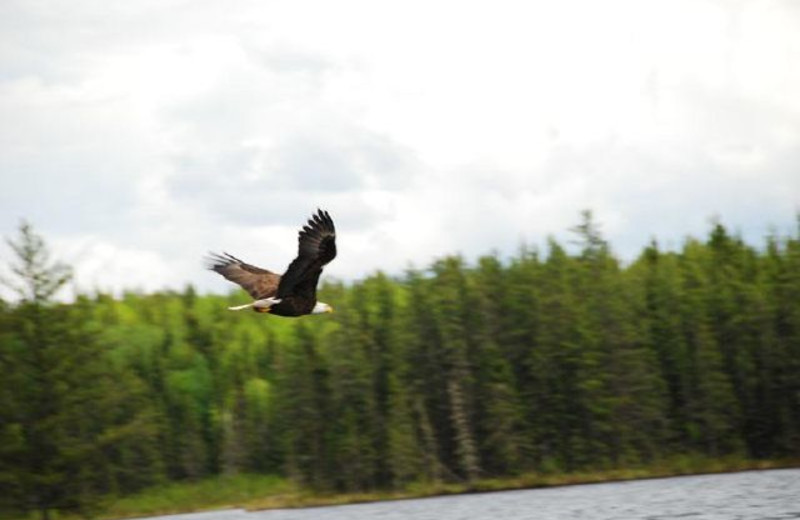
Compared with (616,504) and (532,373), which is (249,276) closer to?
(616,504)

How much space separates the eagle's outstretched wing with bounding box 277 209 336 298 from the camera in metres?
21.5

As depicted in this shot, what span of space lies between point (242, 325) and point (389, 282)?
2217cm

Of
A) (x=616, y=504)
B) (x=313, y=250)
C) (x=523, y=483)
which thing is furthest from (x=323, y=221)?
(x=523, y=483)

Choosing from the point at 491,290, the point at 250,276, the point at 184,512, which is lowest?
the point at 184,512

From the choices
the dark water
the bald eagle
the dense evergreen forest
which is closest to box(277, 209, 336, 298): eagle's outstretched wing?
the bald eagle

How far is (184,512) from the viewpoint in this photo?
79.6 metres

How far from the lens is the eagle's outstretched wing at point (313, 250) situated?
21.5 m

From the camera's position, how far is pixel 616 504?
53.9 meters

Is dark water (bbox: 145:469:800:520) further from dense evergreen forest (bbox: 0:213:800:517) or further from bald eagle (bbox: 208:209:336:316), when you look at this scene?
bald eagle (bbox: 208:209:336:316)

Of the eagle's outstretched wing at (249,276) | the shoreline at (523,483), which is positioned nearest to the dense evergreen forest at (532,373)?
the shoreline at (523,483)

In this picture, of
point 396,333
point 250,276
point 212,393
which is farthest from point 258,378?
point 250,276

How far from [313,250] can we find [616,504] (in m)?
35.2

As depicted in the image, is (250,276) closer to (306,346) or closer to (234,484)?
(306,346)

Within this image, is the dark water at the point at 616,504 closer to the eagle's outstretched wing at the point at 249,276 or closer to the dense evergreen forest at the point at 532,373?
the dense evergreen forest at the point at 532,373
